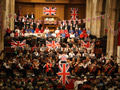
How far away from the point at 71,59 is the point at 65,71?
14.6 feet

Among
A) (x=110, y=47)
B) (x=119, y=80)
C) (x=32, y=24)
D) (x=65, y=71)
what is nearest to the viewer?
(x=119, y=80)

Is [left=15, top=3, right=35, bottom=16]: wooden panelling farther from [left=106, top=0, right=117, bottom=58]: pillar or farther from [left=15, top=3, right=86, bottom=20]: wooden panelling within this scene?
[left=106, top=0, right=117, bottom=58]: pillar

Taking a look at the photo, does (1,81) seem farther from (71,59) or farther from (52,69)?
(71,59)

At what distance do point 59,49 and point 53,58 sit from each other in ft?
6.23

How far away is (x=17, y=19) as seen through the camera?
34.9 metres

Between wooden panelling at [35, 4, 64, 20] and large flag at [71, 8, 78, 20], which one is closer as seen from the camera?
wooden panelling at [35, 4, 64, 20]

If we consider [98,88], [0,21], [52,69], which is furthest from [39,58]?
[98,88]

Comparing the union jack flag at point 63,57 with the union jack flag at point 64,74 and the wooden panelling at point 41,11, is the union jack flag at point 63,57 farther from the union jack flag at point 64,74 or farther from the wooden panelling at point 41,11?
the wooden panelling at point 41,11

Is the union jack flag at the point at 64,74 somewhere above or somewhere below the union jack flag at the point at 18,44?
below

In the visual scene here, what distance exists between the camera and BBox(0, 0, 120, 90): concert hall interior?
55.8 feet

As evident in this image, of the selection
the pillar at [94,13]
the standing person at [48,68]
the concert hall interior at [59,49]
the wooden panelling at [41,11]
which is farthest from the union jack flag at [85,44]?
the wooden panelling at [41,11]

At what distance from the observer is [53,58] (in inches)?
925

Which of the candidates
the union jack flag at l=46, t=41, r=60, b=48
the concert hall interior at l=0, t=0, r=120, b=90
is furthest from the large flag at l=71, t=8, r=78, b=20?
the union jack flag at l=46, t=41, r=60, b=48

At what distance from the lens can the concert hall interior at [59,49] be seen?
17.0 meters
